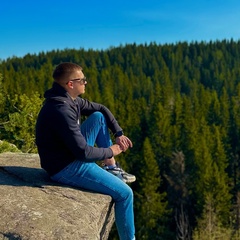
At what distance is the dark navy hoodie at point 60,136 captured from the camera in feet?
16.3

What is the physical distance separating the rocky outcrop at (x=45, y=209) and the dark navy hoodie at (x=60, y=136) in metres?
0.35

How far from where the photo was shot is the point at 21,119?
37.8ft

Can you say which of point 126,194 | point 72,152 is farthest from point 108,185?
point 72,152

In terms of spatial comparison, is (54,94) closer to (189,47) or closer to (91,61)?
(91,61)

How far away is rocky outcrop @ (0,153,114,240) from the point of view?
14.6ft

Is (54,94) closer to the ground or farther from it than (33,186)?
farther from it

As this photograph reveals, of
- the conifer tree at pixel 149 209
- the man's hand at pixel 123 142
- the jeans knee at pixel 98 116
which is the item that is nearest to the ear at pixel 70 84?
the jeans knee at pixel 98 116

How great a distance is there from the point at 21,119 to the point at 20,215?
280 inches

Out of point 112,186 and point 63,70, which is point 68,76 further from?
point 112,186

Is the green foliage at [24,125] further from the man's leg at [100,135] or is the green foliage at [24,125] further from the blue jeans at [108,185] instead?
the blue jeans at [108,185]

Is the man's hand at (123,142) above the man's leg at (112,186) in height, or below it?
above

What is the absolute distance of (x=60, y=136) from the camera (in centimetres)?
506

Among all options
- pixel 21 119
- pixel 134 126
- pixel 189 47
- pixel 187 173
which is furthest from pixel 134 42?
pixel 21 119

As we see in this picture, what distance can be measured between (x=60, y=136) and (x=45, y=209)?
83 cm
